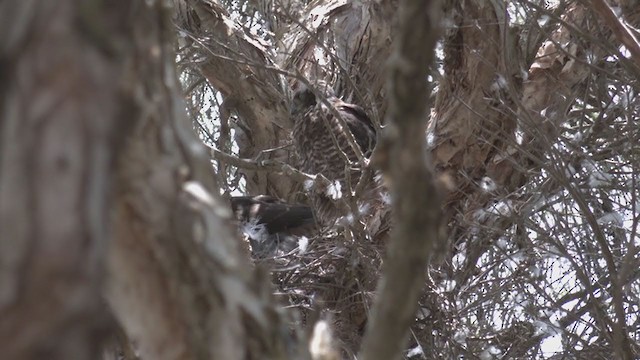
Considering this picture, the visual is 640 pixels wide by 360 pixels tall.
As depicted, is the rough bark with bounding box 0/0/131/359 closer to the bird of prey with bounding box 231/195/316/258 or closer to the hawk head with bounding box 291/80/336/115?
the bird of prey with bounding box 231/195/316/258

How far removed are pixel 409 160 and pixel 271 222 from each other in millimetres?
5112

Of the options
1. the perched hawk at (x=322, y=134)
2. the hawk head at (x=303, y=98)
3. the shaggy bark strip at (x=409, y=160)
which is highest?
the hawk head at (x=303, y=98)

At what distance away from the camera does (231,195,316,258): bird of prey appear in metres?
6.12

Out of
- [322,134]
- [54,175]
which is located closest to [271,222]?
[322,134]

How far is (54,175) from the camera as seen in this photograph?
0.90m

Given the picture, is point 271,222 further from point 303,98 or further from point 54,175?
point 54,175

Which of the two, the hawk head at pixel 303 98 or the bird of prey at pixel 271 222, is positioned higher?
the hawk head at pixel 303 98

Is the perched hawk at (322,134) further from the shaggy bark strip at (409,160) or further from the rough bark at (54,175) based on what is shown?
the rough bark at (54,175)

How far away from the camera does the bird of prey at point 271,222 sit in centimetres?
612

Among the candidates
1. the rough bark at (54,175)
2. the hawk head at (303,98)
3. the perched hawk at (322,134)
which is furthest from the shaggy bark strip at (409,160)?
the hawk head at (303,98)

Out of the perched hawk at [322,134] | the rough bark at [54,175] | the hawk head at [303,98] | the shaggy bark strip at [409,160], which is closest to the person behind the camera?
the rough bark at [54,175]

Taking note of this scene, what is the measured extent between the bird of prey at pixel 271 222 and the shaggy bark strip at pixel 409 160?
16.0 ft

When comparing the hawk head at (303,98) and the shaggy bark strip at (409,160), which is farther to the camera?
the hawk head at (303,98)

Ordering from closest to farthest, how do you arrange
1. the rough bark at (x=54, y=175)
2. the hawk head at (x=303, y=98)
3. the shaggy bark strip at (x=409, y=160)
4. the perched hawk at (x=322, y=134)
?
the rough bark at (x=54, y=175) < the shaggy bark strip at (x=409, y=160) < the perched hawk at (x=322, y=134) < the hawk head at (x=303, y=98)
